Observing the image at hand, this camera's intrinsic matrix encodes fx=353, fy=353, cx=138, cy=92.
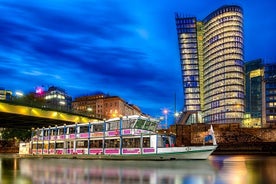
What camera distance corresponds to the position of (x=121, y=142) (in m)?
46.1

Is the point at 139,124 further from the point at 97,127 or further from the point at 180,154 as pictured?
the point at 97,127

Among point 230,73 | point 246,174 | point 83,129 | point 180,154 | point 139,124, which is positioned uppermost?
point 230,73

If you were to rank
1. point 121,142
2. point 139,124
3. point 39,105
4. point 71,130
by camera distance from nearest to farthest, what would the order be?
point 139,124 < point 121,142 < point 71,130 < point 39,105

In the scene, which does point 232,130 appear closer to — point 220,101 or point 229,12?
point 220,101

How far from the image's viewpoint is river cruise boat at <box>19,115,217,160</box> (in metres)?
43.0

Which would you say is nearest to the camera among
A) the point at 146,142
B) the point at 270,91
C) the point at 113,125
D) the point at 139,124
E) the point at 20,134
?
the point at 146,142

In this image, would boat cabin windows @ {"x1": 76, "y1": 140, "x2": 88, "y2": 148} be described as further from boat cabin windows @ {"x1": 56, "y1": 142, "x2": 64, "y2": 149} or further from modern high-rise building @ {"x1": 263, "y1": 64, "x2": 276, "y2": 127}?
modern high-rise building @ {"x1": 263, "y1": 64, "x2": 276, "y2": 127}

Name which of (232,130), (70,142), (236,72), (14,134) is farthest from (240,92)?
(70,142)

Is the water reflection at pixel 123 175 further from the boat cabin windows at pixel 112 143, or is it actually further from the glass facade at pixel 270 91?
the glass facade at pixel 270 91

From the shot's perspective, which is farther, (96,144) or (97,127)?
(96,144)

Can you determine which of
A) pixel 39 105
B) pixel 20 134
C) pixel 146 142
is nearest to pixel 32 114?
pixel 39 105

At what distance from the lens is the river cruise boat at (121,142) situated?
42969 millimetres

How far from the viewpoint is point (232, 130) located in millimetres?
90250

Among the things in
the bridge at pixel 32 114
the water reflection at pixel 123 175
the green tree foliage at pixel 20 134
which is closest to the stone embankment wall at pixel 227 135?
the bridge at pixel 32 114
